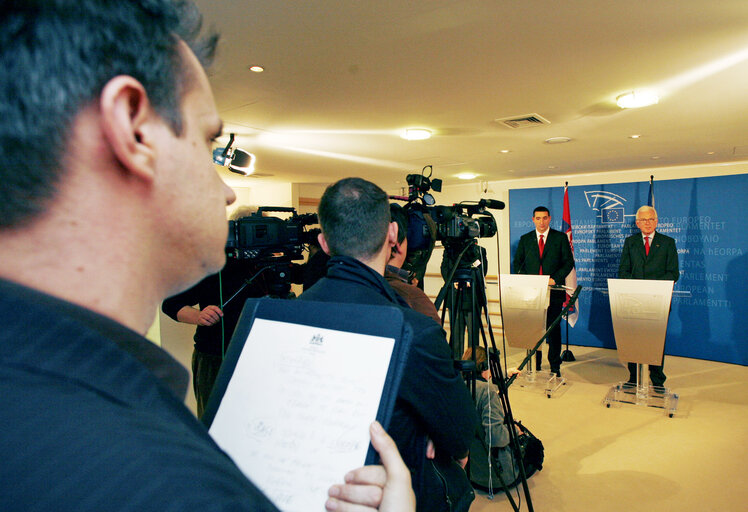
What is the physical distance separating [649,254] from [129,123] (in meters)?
5.39

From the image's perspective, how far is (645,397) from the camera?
12.5 ft

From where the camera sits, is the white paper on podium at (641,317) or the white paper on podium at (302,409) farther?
the white paper on podium at (641,317)

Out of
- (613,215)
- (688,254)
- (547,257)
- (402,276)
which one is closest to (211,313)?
(402,276)

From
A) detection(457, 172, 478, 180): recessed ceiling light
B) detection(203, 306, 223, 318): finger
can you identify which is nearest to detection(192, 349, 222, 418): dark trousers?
detection(203, 306, 223, 318): finger

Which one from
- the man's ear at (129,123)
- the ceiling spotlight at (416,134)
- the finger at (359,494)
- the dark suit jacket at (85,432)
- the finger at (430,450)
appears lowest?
the finger at (430,450)

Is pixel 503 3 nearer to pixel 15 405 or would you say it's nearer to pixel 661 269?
pixel 15 405

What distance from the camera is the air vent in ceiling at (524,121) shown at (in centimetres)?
340

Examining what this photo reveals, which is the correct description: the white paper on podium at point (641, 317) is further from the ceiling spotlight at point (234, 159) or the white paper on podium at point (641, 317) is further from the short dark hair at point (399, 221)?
the ceiling spotlight at point (234, 159)

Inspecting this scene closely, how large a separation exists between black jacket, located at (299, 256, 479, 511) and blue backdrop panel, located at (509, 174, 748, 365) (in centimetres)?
574

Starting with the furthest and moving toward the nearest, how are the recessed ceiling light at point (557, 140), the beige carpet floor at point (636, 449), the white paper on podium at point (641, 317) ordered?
1. the recessed ceiling light at point (557, 140)
2. the white paper on podium at point (641, 317)
3. the beige carpet floor at point (636, 449)

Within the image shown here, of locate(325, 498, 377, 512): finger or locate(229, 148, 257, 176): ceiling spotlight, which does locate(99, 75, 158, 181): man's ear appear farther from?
locate(229, 148, 257, 176): ceiling spotlight

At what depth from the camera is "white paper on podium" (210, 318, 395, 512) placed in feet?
1.62

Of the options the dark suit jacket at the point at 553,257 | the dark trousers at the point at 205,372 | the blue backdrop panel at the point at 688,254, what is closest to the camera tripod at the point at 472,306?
the dark trousers at the point at 205,372

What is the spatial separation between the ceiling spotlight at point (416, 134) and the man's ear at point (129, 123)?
356 cm
